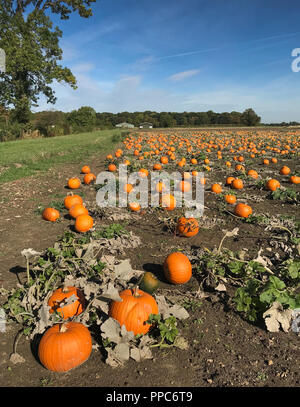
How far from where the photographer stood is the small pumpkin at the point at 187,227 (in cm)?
523

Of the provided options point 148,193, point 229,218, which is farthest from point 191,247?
point 148,193

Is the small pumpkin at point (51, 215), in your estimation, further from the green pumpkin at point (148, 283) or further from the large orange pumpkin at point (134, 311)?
the large orange pumpkin at point (134, 311)

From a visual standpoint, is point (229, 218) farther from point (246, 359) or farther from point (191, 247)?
point (246, 359)

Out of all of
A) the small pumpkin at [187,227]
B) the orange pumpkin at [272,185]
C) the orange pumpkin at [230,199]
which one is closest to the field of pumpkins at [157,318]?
the small pumpkin at [187,227]

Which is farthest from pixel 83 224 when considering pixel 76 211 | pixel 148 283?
pixel 148 283

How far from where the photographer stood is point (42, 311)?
2793 millimetres

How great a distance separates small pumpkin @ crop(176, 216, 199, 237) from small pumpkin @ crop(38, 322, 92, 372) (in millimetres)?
2996

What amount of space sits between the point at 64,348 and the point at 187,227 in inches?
128

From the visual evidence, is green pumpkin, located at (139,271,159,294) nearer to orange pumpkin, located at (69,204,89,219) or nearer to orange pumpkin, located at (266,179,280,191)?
orange pumpkin, located at (69,204,89,219)

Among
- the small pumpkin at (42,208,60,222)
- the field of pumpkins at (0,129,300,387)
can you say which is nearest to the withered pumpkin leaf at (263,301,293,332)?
the field of pumpkins at (0,129,300,387)

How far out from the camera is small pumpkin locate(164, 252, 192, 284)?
3.79 metres

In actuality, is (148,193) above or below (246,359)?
above

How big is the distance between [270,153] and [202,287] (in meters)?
14.9

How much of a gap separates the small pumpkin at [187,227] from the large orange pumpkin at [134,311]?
7.90 ft
